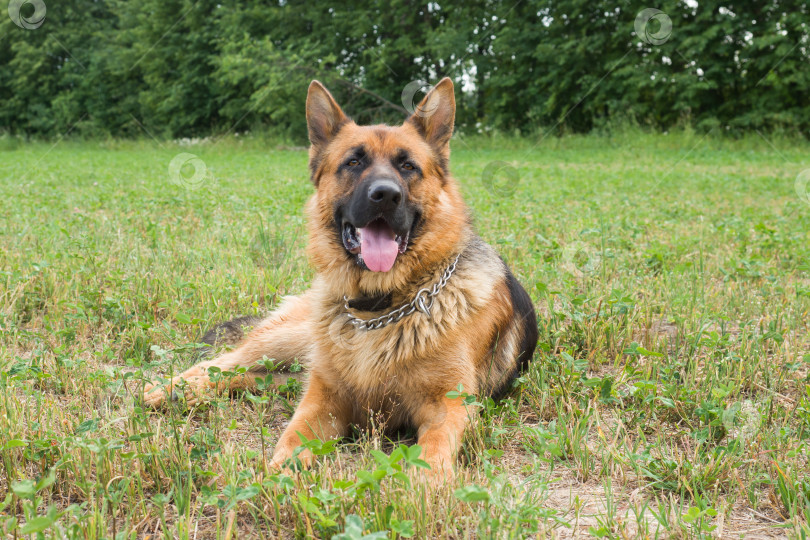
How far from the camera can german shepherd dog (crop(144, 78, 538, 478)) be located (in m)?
2.79

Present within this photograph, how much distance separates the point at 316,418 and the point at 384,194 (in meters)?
1.09

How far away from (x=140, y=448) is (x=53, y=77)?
40.1m

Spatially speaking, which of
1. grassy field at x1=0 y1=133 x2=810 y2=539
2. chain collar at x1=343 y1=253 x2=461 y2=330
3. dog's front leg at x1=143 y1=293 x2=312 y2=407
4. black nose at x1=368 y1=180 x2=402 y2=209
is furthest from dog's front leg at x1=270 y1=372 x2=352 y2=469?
black nose at x1=368 y1=180 x2=402 y2=209

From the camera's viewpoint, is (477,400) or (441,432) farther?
(477,400)

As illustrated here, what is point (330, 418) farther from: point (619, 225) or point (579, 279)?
point (619, 225)

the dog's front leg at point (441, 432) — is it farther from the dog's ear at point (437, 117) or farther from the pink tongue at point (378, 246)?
the dog's ear at point (437, 117)

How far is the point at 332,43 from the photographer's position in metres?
27.8

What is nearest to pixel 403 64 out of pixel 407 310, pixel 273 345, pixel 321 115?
pixel 321 115

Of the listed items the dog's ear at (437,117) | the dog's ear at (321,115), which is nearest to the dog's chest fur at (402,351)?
the dog's ear at (437,117)

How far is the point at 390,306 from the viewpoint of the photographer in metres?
3.07

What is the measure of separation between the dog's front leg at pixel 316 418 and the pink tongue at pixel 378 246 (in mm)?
603

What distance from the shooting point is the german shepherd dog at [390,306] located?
2793 mm

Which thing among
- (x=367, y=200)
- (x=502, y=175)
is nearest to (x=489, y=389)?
(x=367, y=200)

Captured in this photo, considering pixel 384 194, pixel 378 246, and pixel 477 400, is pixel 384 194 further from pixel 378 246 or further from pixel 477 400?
pixel 477 400
